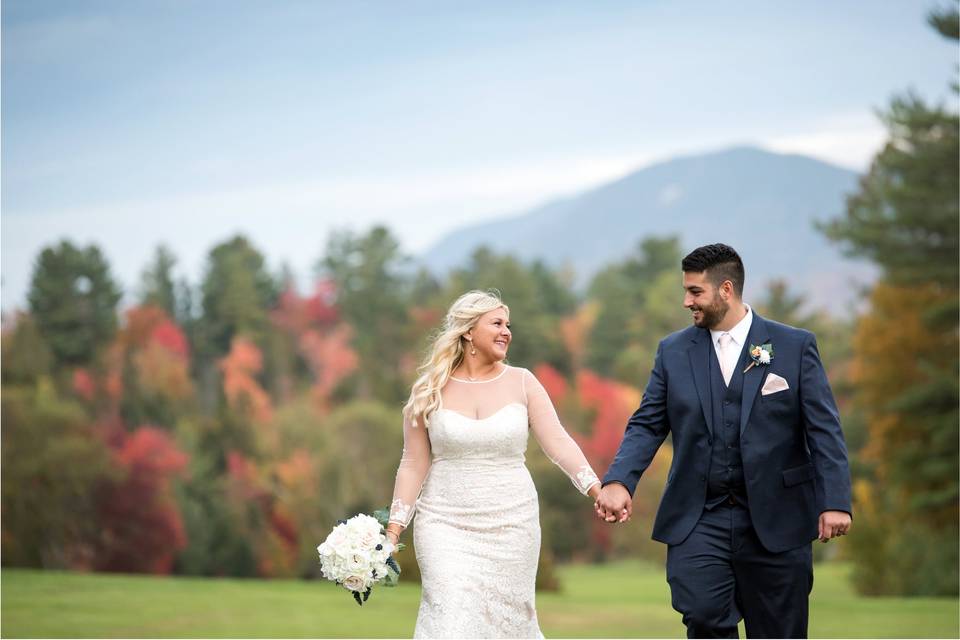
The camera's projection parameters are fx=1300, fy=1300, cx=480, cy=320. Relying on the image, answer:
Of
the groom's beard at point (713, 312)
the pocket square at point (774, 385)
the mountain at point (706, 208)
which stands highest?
the mountain at point (706, 208)

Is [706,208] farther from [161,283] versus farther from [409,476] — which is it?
[409,476]

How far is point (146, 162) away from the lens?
7425 cm

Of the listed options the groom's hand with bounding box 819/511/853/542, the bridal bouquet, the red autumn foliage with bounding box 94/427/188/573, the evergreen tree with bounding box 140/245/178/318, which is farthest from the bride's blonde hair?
the evergreen tree with bounding box 140/245/178/318

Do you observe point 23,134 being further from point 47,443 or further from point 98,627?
point 98,627

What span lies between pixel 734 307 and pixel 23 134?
188 ft

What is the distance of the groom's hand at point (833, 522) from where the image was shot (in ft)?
19.8

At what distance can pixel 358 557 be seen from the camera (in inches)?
271

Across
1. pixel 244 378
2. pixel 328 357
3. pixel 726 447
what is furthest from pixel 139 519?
pixel 726 447

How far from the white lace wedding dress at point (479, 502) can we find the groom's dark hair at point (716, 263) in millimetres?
1457

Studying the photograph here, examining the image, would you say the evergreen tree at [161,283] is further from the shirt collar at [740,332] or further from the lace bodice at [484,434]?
the shirt collar at [740,332]

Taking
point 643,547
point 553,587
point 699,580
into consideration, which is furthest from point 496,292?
point 643,547

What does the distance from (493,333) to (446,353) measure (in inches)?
12.9

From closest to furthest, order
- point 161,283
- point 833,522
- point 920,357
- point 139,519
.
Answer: point 833,522
point 920,357
point 139,519
point 161,283

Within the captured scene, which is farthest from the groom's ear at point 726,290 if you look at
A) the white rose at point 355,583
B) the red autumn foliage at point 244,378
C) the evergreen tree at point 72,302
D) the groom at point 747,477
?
the evergreen tree at point 72,302
